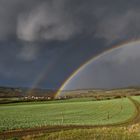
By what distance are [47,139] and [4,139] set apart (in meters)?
5.00

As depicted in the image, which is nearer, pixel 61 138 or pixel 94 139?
pixel 94 139

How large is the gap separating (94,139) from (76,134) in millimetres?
4682

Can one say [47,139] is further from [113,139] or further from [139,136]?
[139,136]

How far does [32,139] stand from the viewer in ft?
89.4

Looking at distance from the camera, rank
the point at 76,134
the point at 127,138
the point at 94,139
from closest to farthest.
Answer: the point at 94,139 < the point at 127,138 < the point at 76,134

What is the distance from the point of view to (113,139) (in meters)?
26.2

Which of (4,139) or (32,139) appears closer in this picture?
(32,139)

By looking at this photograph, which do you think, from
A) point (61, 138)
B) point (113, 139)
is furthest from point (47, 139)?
point (113, 139)

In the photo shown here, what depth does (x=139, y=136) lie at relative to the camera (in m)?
28.2

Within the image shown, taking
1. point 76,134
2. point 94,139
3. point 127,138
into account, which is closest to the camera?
point 94,139

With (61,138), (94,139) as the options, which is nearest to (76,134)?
(61,138)

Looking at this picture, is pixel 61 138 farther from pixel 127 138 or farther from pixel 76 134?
pixel 127 138

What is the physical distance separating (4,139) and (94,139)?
30.1ft

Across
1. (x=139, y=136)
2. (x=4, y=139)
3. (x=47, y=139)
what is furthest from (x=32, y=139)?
(x=139, y=136)
